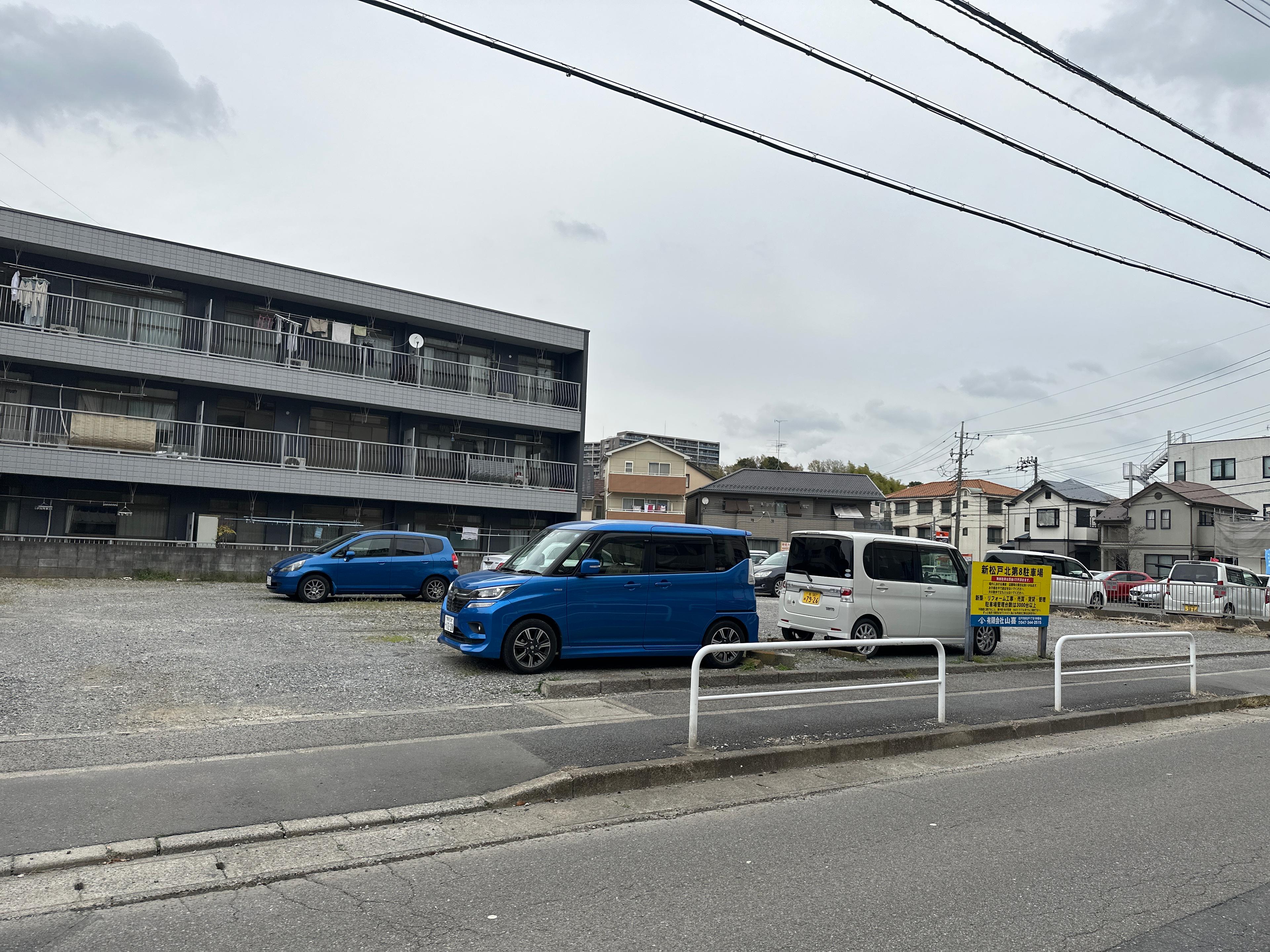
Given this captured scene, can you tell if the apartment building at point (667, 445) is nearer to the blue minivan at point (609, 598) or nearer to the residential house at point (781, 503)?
the residential house at point (781, 503)

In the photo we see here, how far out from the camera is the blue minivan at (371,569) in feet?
56.1

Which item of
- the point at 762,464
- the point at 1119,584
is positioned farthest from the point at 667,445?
the point at 1119,584

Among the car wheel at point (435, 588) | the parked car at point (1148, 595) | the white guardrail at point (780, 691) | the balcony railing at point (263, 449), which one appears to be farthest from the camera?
the parked car at point (1148, 595)

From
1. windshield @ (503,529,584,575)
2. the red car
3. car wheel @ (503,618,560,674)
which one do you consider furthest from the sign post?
the red car

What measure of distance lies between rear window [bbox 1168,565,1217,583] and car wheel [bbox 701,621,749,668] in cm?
1942

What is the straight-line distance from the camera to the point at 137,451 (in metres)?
23.5

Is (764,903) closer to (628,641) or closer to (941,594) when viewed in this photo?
(628,641)

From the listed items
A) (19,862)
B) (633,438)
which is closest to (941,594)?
(19,862)

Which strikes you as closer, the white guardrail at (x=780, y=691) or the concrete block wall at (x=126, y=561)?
the white guardrail at (x=780, y=691)

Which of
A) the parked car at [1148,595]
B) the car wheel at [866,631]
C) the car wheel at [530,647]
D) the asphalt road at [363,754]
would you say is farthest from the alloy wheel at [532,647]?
the parked car at [1148,595]

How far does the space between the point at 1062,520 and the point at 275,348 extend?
5134 centimetres

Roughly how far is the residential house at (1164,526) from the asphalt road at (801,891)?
48460mm

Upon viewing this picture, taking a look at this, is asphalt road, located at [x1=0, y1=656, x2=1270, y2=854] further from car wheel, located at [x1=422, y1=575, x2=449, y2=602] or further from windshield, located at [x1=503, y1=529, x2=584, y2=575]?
car wheel, located at [x1=422, y1=575, x2=449, y2=602]

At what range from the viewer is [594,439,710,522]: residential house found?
53906 millimetres
